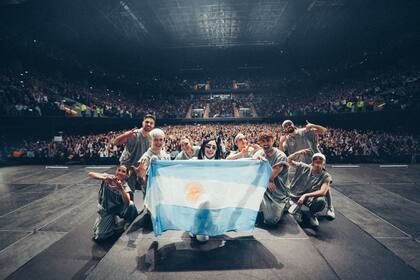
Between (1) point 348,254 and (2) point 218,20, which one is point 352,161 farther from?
(2) point 218,20

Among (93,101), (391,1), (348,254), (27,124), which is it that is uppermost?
(391,1)

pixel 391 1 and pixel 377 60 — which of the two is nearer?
pixel 391 1

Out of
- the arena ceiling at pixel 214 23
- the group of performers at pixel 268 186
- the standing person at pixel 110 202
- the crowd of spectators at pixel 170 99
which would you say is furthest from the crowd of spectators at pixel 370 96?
the standing person at pixel 110 202

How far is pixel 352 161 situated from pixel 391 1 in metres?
15.8

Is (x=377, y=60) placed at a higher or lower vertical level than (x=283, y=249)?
higher

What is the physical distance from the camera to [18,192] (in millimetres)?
6566

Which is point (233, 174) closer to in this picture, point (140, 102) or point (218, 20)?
point (218, 20)


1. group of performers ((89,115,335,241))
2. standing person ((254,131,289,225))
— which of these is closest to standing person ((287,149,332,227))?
group of performers ((89,115,335,241))

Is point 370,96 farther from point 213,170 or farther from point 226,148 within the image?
point 213,170

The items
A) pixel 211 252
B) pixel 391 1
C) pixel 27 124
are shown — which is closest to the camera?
pixel 211 252

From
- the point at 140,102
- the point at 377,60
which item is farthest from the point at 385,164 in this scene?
the point at 140,102

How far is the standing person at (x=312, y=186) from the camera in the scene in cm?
398

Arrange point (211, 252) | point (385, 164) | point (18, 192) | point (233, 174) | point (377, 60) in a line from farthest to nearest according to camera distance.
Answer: point (377, 60) < point (385, 164) < point (18, 192) < point (233, 174) < point (211, 252)

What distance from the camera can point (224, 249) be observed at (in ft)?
10.1
